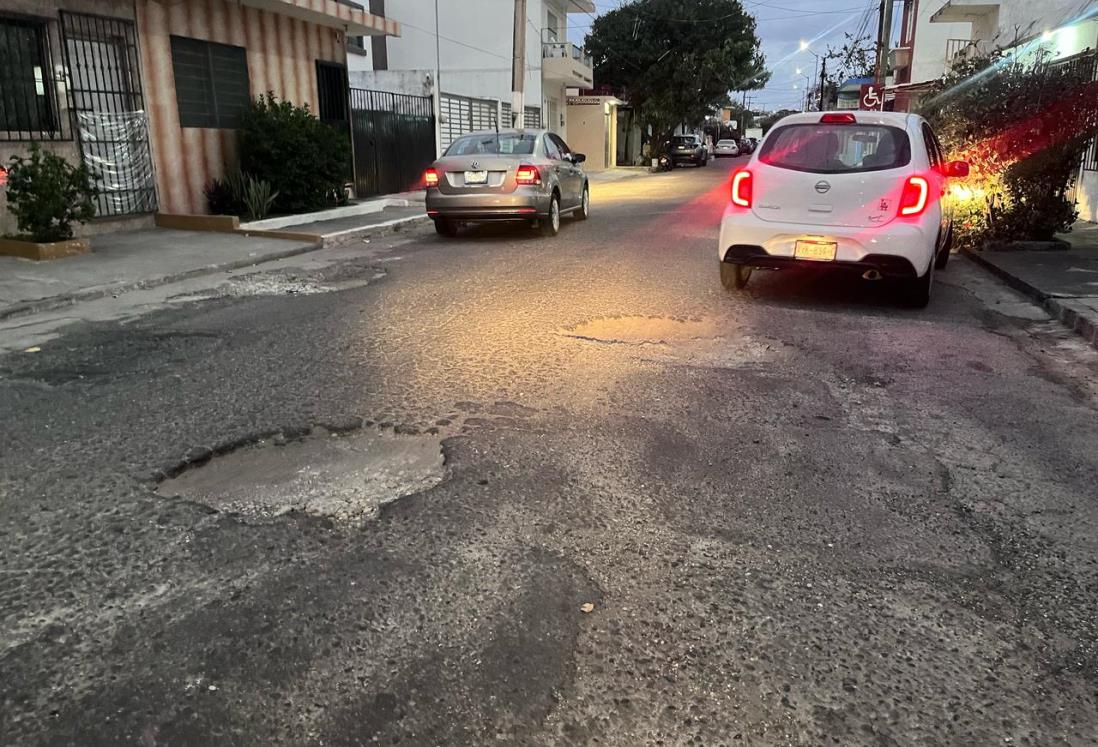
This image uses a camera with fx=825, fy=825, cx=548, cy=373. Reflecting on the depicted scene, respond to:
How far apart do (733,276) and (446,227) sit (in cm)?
637

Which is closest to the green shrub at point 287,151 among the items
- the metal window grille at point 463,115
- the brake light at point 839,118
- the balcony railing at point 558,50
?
the metal window grille at point 463,115

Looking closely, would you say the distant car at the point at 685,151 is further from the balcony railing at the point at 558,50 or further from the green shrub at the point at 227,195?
the green shrub at the point at 227,195

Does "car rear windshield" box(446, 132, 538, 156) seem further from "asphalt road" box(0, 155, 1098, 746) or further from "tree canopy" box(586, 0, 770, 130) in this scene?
"tree canopy" box(586, 0, 770, 130)

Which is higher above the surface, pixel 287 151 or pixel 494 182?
pixel 287 151

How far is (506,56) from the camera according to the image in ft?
108

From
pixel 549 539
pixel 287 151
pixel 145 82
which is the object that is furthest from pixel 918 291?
pixel 145 82

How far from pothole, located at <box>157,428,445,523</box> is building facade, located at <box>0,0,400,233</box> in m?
8.17

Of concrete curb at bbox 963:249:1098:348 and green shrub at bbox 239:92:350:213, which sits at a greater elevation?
green shrub at bbox 239:92:350:213

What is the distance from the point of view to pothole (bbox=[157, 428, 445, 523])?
3551mm

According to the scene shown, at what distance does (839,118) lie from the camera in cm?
720

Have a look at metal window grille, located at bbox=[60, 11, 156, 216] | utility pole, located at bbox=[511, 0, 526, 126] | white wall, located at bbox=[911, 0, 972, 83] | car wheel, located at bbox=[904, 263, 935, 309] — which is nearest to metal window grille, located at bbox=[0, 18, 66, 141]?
metal window grille, located at bbox=[60, 11, 156, 216]

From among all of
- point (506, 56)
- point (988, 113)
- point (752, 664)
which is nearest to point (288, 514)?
point (752, 664)

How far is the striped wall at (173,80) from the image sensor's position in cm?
1269

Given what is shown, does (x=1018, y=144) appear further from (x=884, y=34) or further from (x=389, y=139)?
(x=884, y=34)
